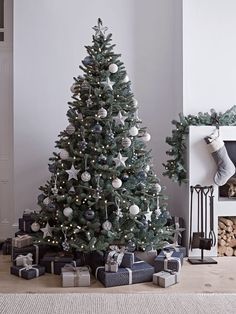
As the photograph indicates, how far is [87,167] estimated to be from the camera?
138 inches

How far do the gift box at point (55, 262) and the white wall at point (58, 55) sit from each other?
1057 mm

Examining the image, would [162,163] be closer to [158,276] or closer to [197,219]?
[197,219]

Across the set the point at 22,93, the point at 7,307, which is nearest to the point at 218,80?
the point at 22,93

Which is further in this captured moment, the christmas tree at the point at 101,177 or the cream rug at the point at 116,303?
the christmas tree at the point at 101,177

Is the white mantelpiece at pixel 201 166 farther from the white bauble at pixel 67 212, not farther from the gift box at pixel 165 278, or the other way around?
the white bauble at pixel 67 212

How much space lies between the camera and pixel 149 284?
10.8 ft

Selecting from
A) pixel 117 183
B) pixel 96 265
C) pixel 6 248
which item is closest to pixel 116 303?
pixel 96 265

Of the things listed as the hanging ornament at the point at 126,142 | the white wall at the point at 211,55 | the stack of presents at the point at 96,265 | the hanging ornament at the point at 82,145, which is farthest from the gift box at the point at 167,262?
the white wall at the point at 211,55

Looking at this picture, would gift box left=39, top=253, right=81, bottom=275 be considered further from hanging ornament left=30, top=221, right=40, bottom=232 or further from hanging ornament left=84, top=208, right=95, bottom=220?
hanging ornament left=84, top=208, right=95, bottom=220

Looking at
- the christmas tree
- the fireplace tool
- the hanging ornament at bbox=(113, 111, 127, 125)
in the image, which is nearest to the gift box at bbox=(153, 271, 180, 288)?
the christmas tree

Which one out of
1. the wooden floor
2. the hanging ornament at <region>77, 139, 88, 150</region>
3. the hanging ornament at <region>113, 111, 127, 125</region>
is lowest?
the wooden floor

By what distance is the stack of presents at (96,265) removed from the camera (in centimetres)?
321

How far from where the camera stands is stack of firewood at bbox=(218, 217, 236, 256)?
4082 millimetres

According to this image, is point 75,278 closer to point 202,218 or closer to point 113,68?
point 202,218
